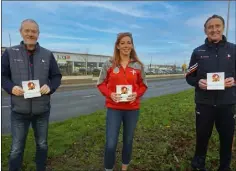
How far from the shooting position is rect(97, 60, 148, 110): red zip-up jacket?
4.02 metres

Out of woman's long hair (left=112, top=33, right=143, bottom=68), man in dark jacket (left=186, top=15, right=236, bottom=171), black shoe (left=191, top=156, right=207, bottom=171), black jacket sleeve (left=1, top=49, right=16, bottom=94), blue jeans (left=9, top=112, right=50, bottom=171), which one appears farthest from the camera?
black shoe (left=191, top=156, right=207, bottom=171)

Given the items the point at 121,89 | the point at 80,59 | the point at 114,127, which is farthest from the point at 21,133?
the point at 80,59

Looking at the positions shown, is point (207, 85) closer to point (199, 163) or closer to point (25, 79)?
point (199, 163)

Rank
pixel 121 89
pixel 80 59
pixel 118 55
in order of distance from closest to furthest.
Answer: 1. pixel 121 89
2. pixel 118 55
3. pixel 80 59

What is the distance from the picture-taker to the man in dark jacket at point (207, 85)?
3.97 m

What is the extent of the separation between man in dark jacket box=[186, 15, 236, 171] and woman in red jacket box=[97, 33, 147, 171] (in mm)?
798

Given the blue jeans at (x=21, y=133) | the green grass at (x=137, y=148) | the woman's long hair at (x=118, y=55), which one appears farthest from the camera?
the green grass at (x=137, y=148)

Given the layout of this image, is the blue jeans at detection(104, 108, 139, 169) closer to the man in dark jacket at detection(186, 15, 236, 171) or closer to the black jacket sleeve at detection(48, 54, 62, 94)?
the black jacket sleeve at detection(48, 54, 62, 94)

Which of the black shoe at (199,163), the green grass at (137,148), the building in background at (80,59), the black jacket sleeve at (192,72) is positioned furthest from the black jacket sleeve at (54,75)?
the building in background at (80,59)

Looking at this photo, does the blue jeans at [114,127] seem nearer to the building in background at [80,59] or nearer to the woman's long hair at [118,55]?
the woman's long hair at [118,55]

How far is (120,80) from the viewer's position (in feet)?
13.1

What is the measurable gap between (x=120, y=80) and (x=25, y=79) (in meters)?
1.23

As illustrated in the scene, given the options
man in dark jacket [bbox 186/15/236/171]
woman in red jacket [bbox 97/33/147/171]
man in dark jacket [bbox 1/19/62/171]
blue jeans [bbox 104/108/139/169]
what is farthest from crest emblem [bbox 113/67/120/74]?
man in dark jacket [bbox 186/15/236/171]

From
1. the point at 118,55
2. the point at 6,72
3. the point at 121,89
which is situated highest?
the point at 118,55
